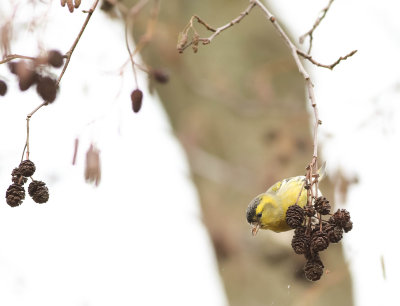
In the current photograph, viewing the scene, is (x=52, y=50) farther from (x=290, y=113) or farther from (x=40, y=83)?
(x=290, y=113)

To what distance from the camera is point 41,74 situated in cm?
156

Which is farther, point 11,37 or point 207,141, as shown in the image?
point 207,141

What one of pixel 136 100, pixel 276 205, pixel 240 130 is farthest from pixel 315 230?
pixel 240 130

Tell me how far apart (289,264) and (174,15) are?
1.93 metres

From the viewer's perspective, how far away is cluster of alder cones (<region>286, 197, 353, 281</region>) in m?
1.57

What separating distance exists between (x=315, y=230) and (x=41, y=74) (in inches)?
29.2

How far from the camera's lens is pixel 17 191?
1.62m

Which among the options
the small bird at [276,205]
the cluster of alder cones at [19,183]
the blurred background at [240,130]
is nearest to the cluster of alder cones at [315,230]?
the cluster of alder cones at [19,183]

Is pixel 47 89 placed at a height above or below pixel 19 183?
above

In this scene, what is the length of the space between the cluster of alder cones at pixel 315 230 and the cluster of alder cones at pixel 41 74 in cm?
65

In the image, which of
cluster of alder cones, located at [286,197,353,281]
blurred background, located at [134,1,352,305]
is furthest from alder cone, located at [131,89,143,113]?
blurred background, located at [134,1,352,305]

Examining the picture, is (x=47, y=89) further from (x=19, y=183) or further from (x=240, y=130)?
(x=240, y=130)

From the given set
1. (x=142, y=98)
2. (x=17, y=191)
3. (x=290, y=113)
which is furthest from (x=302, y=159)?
(x=17, y=191)

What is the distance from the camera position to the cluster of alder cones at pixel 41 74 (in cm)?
153
